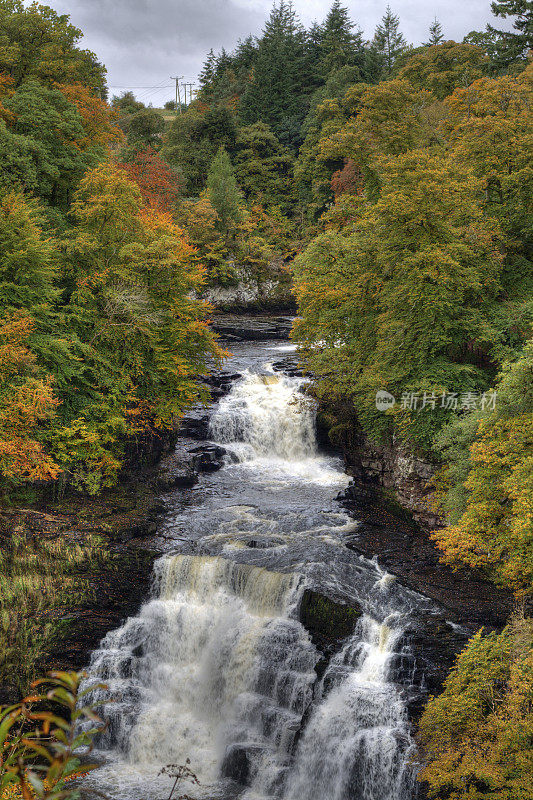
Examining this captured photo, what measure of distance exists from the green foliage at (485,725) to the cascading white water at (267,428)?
15228mm

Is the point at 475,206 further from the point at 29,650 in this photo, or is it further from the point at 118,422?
the point at 29,650

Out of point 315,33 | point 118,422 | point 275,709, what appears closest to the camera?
point 275,709

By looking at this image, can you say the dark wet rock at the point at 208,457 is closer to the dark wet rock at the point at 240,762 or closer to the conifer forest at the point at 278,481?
the conifer forest at the point at 278,481

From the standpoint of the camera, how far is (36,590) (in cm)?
1647

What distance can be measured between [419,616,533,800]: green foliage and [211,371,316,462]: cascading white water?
50.0ft

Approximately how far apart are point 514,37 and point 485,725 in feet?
146

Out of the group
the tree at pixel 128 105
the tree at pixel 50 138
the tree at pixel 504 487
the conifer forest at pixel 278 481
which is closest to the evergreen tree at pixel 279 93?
the tree at pixel 128 105

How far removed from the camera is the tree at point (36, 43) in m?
25.0

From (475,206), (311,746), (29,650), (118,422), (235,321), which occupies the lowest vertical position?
(311,746)

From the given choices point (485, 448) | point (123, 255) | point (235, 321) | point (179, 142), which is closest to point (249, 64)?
point (179, 142)

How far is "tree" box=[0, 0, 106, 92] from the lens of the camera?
25.0 m

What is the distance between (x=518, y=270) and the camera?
20.0 metres

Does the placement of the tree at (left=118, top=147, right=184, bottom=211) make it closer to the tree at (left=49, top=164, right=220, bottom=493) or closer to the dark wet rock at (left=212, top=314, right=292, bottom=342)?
the dark wet rock at (left=212, top=314, right=292, bottom=342)

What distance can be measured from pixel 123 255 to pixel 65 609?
11959 mm
